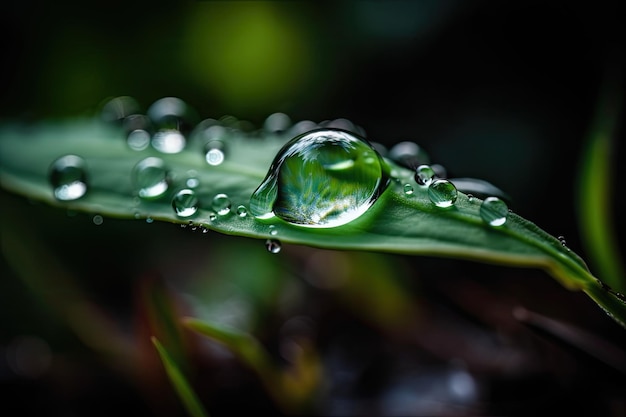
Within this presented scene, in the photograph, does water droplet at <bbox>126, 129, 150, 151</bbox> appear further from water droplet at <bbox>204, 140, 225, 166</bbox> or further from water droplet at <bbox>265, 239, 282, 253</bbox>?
water droplet at <bbox>265, 239, 282, 253</bbox>

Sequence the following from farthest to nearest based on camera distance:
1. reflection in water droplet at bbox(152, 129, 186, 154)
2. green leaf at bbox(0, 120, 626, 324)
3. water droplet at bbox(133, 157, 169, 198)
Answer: reflection in water droplet at bbox(152, 129, 186, 154), water droplet at bbox(133, 157, 169, 198), green leaf at bbox(0, 120, 626, 324)

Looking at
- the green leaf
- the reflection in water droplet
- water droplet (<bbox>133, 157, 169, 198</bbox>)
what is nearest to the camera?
the green leaf

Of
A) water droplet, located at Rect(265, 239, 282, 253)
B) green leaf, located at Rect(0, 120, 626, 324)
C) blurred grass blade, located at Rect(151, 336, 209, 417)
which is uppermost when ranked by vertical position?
green leaf, located at Rect(0, 120, 626, 324)

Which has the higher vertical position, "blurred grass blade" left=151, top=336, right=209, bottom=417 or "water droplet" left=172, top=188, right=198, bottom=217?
"water droplet" left=172, top=188, right=198, bottom=217

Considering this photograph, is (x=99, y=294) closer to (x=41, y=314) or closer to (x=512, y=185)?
(x=41, y=314)

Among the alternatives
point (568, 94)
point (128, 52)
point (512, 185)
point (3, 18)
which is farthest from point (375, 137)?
point (3, 18)

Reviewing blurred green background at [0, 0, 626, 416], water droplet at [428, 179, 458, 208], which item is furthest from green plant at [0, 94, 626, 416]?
blurred green background at [0, 0, 626, 416]
